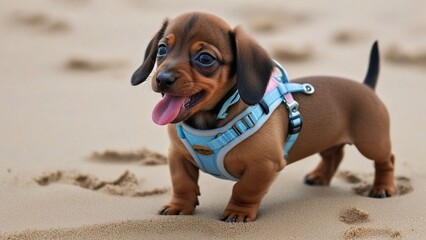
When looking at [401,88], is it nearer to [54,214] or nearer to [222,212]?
[222,212]

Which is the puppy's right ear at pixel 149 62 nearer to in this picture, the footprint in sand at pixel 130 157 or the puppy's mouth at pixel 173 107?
the puppy's mouth at pixel 173 107

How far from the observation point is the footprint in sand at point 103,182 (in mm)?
4324

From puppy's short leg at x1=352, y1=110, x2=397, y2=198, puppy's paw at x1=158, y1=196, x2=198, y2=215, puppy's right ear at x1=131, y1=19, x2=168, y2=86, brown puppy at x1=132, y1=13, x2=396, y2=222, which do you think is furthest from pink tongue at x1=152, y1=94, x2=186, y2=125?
puppy's short leg at x1=352, y1=110, x2=397, y2=198

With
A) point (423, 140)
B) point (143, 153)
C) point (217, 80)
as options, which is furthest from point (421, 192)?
point (143, 153)

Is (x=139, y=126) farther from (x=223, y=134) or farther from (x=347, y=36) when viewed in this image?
(x=347, y=36)

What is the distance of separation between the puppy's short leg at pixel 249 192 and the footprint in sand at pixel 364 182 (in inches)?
37.3

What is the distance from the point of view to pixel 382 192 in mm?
4418

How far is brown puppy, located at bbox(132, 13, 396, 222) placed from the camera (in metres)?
3.55

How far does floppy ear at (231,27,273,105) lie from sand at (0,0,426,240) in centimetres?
66

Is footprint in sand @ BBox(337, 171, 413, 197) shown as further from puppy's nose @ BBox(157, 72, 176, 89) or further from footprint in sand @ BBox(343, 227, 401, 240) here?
puppy's nose @ BBox(157, 72, 176, 89)

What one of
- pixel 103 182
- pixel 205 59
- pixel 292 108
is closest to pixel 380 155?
pixel 292 108

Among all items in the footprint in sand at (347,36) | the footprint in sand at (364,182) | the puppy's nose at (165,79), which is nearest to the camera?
the puppy's nose at (165,79)

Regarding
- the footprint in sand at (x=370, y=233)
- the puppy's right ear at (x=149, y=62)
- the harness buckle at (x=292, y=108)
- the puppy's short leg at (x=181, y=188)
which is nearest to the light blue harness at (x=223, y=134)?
the harness buckle at (x=292, y=108)

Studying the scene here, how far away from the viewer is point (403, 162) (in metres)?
5.09
